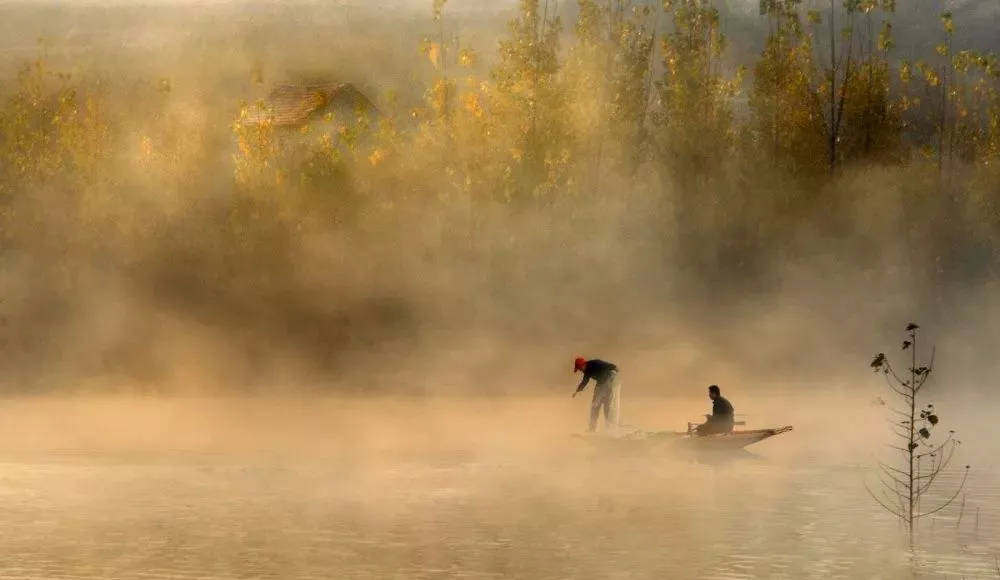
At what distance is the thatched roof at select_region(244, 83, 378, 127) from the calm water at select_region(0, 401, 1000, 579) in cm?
5376

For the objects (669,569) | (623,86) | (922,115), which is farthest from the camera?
(922,115)

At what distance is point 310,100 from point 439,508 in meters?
72.9

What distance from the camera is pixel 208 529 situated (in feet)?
88.4

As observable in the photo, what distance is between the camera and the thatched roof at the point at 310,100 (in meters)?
97.6

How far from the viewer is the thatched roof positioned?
97.6m

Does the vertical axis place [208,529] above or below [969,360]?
below

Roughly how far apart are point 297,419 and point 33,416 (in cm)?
714

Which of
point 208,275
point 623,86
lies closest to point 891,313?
point 623,86

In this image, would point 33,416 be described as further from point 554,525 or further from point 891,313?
point 891,313

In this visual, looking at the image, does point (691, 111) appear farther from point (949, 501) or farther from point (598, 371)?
point (949, 501)

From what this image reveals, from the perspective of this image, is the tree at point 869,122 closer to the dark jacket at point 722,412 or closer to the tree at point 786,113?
the tree at point 786,113

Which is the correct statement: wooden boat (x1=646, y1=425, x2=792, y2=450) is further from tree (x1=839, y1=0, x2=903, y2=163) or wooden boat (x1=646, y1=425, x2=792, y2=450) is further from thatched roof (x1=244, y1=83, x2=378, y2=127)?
thatched roof (x1=244, y1=83, x2=378, y2=127)

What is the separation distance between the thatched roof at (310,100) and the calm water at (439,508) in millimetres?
53758

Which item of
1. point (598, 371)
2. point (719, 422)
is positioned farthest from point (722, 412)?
point (598, 371)
